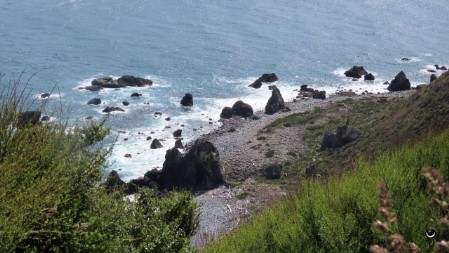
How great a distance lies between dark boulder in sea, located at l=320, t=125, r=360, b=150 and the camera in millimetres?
50219

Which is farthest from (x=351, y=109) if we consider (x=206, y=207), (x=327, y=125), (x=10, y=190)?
(x=10, y=190)

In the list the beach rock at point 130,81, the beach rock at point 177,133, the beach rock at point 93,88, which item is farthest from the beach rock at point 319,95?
the beach rock at point 93,88

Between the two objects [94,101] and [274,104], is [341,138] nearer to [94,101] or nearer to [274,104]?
[274,104]

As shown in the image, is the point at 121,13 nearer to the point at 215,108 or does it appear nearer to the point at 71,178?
the point at 215,108

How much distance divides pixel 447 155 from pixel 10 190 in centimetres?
737

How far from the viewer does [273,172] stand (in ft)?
158

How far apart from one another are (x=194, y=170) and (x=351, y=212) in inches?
1538

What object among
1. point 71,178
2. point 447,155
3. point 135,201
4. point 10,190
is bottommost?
point 135,201

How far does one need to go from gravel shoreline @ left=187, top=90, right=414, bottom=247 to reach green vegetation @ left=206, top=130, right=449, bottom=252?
843 inches

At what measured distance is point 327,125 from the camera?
5962 centimetres

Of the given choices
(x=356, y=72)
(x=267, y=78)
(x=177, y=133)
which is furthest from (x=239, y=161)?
(x=356, y=72)

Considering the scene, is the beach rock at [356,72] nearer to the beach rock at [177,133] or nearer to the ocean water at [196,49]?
the ocean water at [196,49]

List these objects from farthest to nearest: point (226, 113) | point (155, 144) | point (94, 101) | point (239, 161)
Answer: point (226, 113) → point (94, 101) → point (155, 144) → point (239, 161)

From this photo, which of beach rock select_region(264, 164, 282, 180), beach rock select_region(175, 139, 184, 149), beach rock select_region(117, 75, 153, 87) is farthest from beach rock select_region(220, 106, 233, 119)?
beach rock select_region(264, 164, 282, 180)
